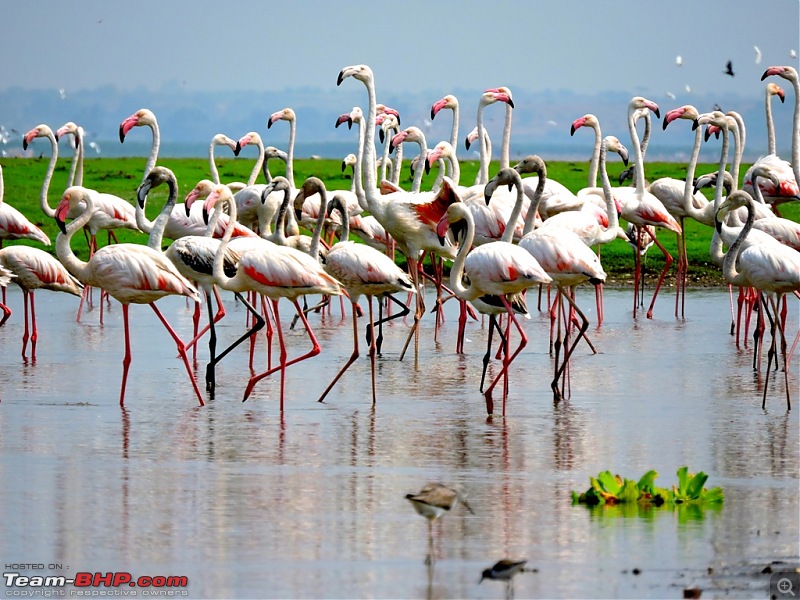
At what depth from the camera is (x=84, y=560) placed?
620 centimetres

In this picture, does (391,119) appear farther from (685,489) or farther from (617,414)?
(685,489)

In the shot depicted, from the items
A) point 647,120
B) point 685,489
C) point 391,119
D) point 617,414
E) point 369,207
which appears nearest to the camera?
point 685,489

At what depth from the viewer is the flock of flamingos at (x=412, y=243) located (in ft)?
33.3

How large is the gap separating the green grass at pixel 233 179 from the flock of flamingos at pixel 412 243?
2.49 m

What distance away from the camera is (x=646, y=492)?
7309mm

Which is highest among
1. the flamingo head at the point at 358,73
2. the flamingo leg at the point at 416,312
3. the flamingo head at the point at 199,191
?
the flamingo head at the point at 358,73

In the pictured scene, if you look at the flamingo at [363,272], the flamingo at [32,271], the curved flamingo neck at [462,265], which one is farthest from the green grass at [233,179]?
the flamingo at [363,272]

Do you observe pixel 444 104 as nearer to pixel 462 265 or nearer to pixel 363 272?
pixel 462 265

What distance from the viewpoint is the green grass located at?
1934 centimetres

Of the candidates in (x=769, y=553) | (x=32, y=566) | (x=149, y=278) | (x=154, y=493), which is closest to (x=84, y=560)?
(x=32, y=566)

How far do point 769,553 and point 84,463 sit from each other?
3773 mm

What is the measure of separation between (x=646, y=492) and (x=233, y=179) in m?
22.7

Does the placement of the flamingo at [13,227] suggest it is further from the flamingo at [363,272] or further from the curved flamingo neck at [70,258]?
the flamingo at [363,272]

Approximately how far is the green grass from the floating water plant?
37.8 feet
